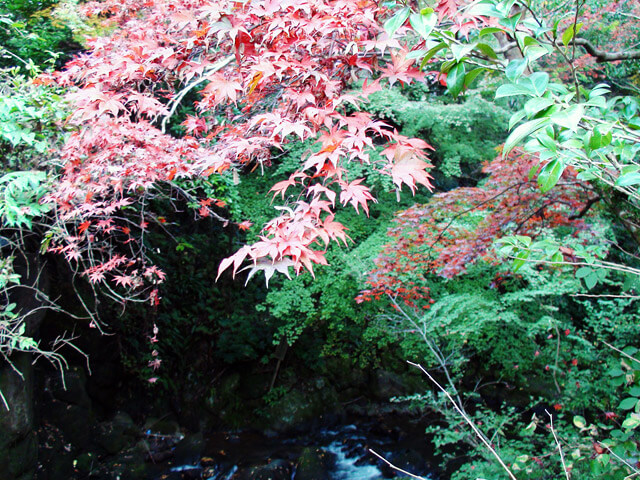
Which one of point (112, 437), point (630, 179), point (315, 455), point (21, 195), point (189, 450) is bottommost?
point (315, 455)

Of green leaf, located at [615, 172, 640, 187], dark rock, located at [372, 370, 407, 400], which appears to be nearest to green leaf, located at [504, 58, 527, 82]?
green leaf, located at [615, 172, 640, 187]

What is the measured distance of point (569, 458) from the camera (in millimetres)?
2930

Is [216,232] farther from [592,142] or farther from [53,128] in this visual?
[592,142]

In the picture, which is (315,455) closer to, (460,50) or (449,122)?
(449,122)

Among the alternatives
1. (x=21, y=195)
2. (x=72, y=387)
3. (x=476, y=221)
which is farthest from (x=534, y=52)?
(x=72, y=387)

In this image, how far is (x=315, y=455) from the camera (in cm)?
496

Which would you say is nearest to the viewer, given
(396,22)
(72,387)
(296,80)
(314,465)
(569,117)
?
(569,117)

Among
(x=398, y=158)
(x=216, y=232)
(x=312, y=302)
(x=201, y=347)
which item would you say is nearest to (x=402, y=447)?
(x=312, y=302)

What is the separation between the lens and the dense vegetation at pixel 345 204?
1.50m

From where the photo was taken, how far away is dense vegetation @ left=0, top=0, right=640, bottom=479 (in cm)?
150

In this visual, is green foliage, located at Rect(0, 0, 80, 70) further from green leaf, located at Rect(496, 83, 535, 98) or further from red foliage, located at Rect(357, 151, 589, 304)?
green leaf, located at Rect(496, 83, 535, 98)

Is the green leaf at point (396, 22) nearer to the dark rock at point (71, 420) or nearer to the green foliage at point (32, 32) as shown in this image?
the green foliage at point (32, 32)

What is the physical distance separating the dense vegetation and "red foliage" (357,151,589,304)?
2 cm

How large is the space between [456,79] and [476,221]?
3508mm
